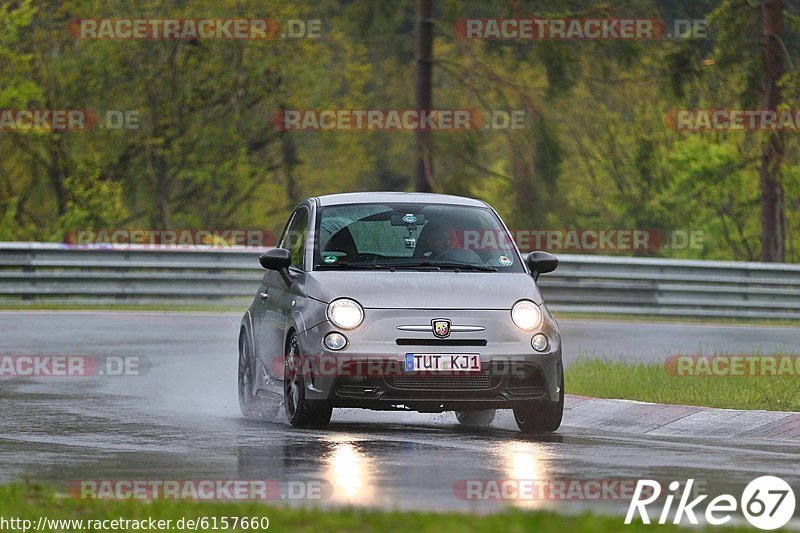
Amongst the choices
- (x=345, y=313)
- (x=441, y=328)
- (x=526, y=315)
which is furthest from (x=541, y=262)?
(x=345, y=313)

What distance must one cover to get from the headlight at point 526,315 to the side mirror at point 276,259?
198 centimetres

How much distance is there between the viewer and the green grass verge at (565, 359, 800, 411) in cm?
1467

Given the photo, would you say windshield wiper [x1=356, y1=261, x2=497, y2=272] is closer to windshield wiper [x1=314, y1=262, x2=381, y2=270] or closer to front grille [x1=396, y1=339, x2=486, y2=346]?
windshield wiper [x1=314, y1=262, x2=381, y2=270]

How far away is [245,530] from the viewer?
297 inches

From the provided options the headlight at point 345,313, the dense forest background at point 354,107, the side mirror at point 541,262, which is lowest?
the headlight at point 345,313

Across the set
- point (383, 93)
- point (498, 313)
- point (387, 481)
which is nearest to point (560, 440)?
point (498, 313)

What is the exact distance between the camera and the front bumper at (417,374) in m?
12.3

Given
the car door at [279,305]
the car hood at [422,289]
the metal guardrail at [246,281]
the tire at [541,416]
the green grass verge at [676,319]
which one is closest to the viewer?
the car hood at [422,289]

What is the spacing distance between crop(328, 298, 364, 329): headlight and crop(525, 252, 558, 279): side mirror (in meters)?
1.86

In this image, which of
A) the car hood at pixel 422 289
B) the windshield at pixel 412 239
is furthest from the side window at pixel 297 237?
the car hood at pixel 422 289

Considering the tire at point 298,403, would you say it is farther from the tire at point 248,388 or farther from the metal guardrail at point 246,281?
the metal guardrail at point 246,281

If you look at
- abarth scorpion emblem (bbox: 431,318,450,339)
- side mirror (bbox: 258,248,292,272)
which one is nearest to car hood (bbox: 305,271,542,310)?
abarth scorpion emblem (bbox: 431,318,450,339)

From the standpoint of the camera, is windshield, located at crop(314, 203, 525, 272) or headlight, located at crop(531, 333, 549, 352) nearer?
headlight, located at crop(531, 333, 549, 352)

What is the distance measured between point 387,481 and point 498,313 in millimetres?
3183
